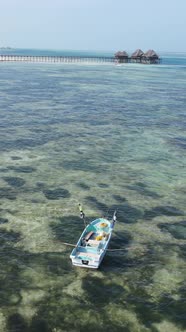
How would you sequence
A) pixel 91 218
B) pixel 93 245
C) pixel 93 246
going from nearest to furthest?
pixel 93 246 → pixel 93 245 → pixel 91 218

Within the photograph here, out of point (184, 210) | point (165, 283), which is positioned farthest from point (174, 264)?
point (184, 210)

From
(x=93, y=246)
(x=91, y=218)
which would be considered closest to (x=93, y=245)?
(x=93, y=246)

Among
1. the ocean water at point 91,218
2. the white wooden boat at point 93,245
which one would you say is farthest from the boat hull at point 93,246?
the ocean water at point 91,218

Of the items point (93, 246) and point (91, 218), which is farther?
point (91, 218)

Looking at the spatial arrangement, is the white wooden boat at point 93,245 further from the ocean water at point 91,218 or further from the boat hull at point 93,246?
the ocean water at point 91,218

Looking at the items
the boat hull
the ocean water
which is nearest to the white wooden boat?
the boat hull

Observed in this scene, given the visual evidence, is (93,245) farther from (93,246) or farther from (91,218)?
(91,218)

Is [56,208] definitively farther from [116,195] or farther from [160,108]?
[160,108]

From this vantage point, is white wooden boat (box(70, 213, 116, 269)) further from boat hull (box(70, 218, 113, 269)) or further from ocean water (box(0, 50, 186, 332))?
ocean water (box(0, 50, 186, 332))
